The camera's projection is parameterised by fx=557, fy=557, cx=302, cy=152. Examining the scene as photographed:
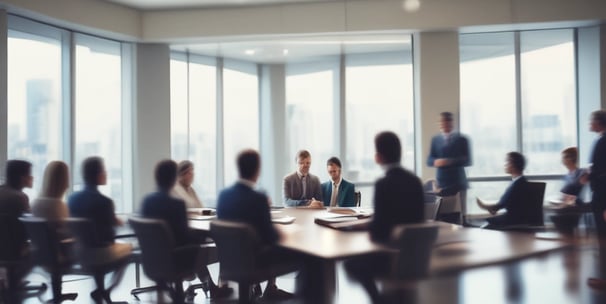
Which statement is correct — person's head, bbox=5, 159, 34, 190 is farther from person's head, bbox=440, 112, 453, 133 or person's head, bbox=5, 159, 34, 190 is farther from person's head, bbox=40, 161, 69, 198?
person's head, bbox=440, 112, 453, 133

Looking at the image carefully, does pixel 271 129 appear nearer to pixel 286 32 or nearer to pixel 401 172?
pixel 286 32

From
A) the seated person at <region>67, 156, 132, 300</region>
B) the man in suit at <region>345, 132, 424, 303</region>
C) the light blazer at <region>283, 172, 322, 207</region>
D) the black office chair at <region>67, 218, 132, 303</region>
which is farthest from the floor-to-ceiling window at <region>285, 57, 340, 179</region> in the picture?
the man in suit at <region>345, 132, 424, 303</region>

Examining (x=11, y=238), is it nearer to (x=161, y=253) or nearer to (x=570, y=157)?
(x=161, y=253)

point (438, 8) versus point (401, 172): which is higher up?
point (438, 8)

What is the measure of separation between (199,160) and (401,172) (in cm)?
642

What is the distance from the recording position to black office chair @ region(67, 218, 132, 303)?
4.01 meters

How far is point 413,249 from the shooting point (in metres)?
3.12

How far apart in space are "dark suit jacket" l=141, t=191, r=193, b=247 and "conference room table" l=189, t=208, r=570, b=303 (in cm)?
73

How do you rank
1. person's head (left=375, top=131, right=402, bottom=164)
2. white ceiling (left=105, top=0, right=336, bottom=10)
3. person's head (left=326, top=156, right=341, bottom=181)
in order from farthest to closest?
white ceiling (left=105, top=0, right=336, bottom=10), person's head (left=326, top=156, right=341, bottom=181), person's head (left=375, top=131, right=402, bottom=164)

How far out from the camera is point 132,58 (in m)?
8.30

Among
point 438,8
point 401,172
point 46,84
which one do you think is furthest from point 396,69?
point 401,172

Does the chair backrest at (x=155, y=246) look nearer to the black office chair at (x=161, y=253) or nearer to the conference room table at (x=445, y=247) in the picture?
the black office chair at (x=161, y=253)

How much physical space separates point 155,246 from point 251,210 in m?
0.78

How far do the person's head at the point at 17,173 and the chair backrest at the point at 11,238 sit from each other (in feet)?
1.12
